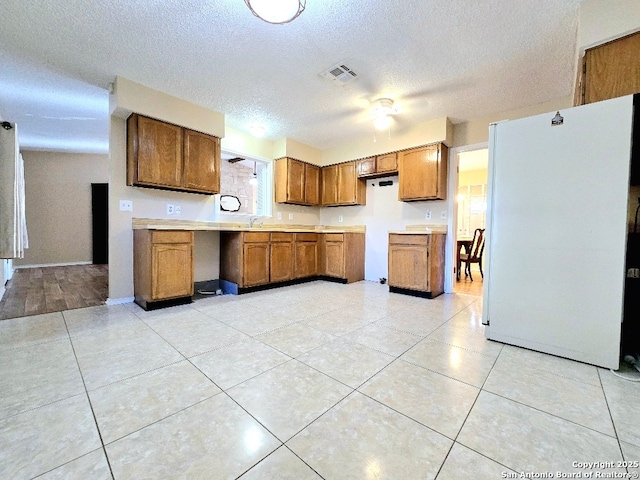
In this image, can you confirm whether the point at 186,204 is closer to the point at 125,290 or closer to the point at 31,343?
the point at 125,290

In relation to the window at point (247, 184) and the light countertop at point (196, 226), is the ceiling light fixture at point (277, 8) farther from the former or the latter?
the window at point (247, 184)

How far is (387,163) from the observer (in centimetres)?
427

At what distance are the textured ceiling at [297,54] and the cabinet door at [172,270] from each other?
1802 millimetres

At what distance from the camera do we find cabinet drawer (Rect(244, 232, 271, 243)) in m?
3.68

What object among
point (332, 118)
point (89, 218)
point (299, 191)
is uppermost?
point (332, 118)

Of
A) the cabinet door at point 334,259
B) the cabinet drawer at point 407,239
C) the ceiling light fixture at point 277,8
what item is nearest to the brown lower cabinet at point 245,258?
the cabinet door at point 334,259

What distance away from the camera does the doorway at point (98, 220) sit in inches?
255

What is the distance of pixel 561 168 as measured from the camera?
5.90 feet

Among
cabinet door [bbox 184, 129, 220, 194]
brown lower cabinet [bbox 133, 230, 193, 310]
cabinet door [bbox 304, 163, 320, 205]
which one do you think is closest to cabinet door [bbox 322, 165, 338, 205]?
cabinet door [bbox 304, 163, 320, 205]

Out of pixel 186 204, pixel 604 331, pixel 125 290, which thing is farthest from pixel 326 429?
pixel 186 204

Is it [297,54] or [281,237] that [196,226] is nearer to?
[281,237]

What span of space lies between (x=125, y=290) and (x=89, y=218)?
15.8 feet

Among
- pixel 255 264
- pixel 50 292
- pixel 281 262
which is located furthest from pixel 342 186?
pixel 50 292

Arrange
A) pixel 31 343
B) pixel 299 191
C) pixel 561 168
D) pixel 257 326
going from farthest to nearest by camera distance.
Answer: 1. pixel 299 191
2. pixel 257 326
3. pixel 31 343
4. pixel 561 168
